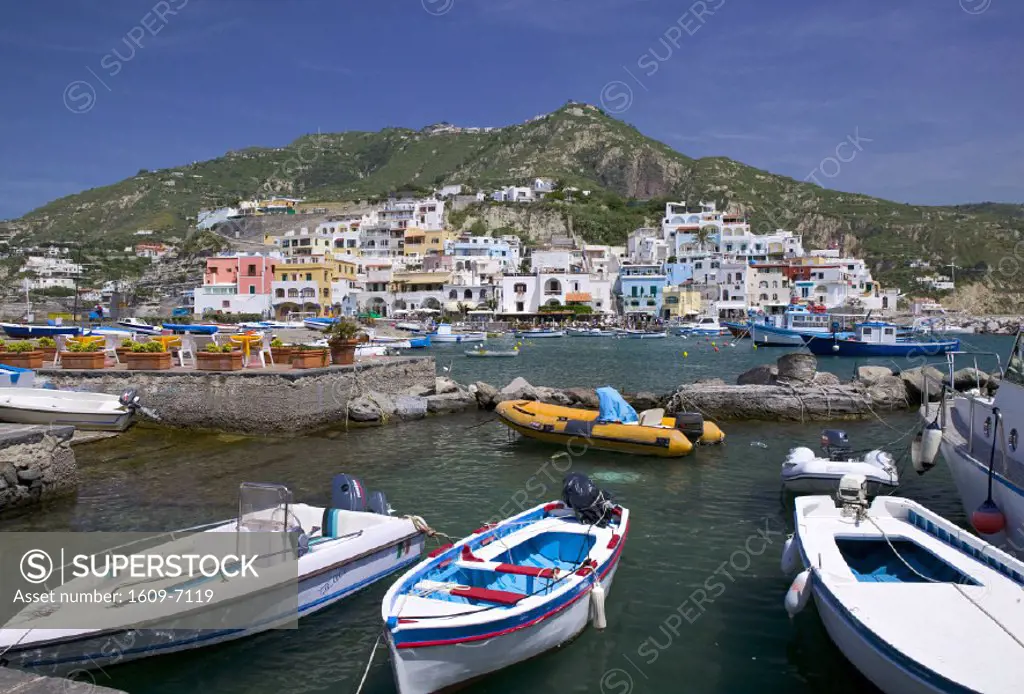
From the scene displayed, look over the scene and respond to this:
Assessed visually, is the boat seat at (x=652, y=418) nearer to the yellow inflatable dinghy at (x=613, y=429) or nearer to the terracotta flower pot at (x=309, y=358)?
the yellow inflatable dinghy at (x=613, y=429)

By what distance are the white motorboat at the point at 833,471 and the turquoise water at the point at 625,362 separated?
14192 mm

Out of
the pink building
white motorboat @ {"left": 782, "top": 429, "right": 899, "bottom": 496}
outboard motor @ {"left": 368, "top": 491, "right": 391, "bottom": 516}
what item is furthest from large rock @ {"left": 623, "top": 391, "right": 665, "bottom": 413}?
the pink building

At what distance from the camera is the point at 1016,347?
1027 centimetres

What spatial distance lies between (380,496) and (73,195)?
8456 inches

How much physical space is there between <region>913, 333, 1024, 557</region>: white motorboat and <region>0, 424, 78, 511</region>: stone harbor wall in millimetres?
15970

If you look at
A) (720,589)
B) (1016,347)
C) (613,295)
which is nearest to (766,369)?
(1016,347)

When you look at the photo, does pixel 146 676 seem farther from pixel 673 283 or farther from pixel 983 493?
pixel 673 283

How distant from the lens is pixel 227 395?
60.7ft

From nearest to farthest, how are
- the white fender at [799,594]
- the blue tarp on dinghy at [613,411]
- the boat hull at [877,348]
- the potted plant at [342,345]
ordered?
1. the white fender at [799,594]
2. the blue tarp on dinghy at [613,411]
3. the potted plant at [342,345]
4. the boat hull at [877,348]

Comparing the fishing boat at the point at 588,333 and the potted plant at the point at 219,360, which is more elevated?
the potted plant at the point at 219,360

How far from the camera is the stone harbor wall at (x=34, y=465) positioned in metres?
12.0

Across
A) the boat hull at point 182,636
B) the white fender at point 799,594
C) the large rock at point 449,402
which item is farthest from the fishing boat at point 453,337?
the white fender at point 799,594

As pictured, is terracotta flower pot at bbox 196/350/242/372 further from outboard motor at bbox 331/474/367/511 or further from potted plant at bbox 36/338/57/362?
outboard motor at bbox 331/474/367/511

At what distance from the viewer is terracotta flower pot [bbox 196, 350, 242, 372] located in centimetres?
1905
